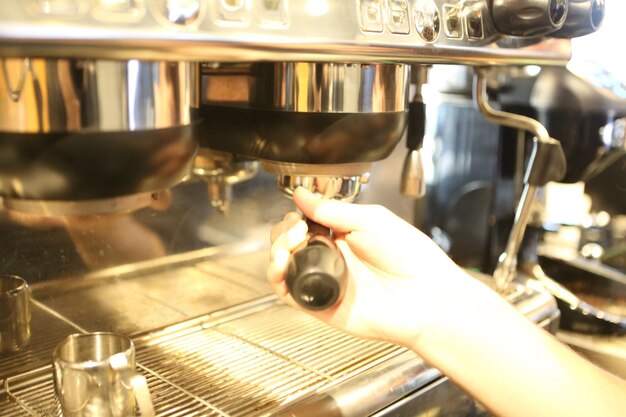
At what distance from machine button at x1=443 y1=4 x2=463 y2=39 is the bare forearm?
0.79ft

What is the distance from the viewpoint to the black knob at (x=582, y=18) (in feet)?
2.19

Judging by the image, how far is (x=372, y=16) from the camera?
50 cm

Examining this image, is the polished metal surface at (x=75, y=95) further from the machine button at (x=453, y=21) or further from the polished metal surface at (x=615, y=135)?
the polished metal surface at (x=615, y=135)

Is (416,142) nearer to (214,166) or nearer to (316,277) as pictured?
(214,166)

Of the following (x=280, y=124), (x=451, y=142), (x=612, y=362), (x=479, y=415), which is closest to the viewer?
(x=280, y=124)

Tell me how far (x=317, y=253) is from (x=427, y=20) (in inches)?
9.0

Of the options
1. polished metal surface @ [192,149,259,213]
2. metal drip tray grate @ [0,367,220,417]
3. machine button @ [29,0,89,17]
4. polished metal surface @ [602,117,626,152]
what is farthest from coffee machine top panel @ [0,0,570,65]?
polished metal surface @ [602,117,626,152]

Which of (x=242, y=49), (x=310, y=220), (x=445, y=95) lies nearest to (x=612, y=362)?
(x=445, y=95)

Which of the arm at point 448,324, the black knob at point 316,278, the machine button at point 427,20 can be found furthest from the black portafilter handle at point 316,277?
the machine button at point 427,20

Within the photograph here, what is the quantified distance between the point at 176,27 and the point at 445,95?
99 centimetres

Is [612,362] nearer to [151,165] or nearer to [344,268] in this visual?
[344,268]

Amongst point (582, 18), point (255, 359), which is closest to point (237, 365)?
point (255, 359)

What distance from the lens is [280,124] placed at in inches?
22.2

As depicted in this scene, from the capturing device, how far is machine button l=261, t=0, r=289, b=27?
0.45 metres
